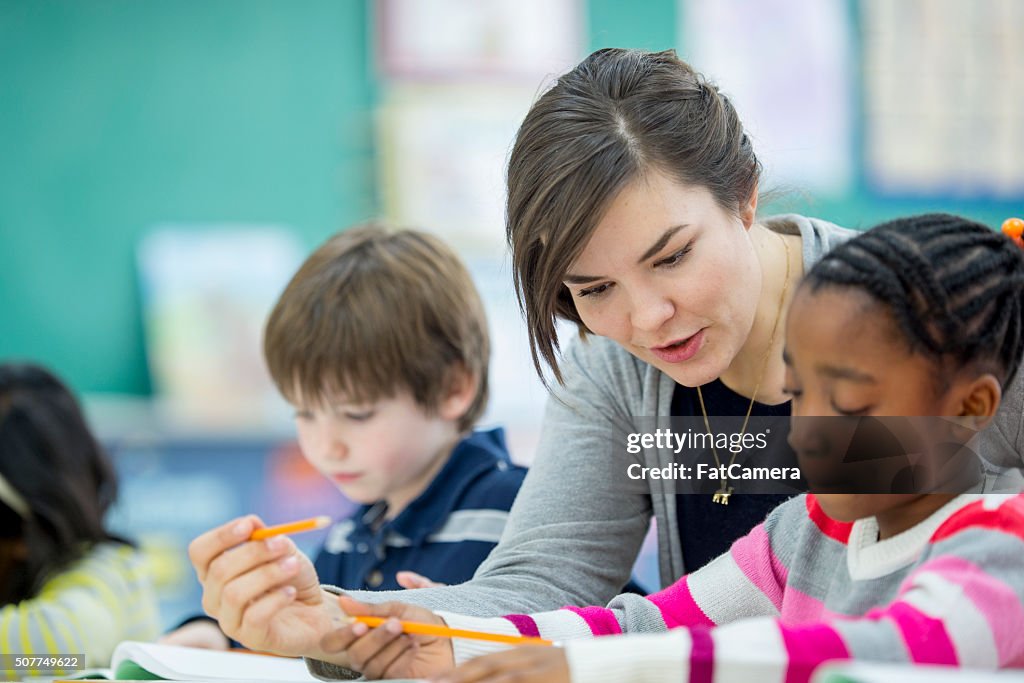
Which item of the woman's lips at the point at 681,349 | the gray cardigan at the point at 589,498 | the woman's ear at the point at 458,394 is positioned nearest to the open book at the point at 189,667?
the gray cardigan at the point at 589,498

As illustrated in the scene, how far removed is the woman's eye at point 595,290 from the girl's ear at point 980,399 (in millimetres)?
337

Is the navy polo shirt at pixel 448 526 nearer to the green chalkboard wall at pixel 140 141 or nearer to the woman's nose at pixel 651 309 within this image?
the woman's nose at pixel 651 309

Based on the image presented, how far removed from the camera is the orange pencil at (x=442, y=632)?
802 millimetres

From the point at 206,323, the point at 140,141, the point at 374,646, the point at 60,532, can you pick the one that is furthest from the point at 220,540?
the point at 140,141

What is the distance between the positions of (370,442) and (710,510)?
43cm

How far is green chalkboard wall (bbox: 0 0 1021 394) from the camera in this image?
3416 millimetres

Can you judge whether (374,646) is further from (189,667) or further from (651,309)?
(651,309)

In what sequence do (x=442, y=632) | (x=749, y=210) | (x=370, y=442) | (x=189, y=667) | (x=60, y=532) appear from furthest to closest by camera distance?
1. (x=60, y=532)
2. (x=370, y=442)
3. (x=749, y=210)
4. (x=189, y=667)
5. (x=442, y=632)

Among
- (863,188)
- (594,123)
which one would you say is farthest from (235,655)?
(863,188)

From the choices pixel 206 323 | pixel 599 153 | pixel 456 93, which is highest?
pixel 599 153

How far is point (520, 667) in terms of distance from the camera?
639mm

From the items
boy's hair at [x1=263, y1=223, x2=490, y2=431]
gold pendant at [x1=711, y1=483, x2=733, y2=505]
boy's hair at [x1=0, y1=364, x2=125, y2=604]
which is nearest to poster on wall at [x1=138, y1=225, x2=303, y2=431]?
boy's hair at [x1=0, y1=364, x2=125, y2=604]

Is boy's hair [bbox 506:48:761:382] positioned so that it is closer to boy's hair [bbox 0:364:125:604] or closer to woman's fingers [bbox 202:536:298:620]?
woman's fingers [bbox 202:536:298:620]

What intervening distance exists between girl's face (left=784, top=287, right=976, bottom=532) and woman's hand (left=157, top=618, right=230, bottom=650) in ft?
2.47
